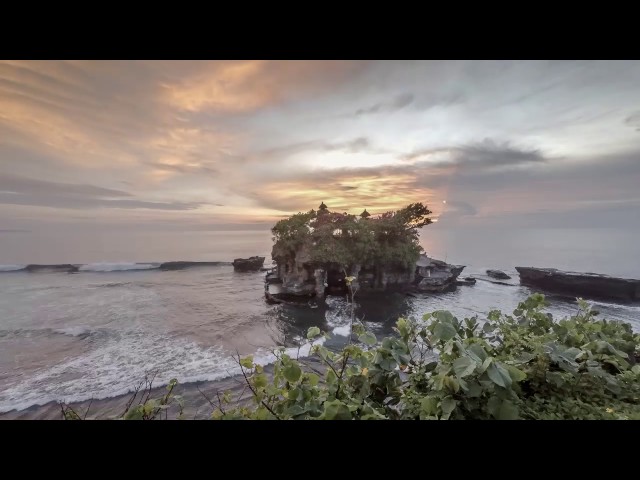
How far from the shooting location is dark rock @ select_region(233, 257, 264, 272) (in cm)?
298

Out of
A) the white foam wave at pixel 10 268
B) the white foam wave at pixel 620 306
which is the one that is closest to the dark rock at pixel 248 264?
the white foam wave at pixel 10 268

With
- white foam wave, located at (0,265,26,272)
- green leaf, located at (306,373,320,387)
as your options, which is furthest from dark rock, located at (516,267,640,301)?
white foam wave, located at (0,265,26,272)

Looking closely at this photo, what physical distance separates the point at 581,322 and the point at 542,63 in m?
1.60

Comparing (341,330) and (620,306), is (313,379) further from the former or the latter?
(620,306)

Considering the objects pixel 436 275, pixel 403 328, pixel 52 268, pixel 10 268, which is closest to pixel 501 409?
pixel 403 328

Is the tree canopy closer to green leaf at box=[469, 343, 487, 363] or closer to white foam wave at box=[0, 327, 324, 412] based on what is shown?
white foam wave at box=[0, 327, 324, 412]

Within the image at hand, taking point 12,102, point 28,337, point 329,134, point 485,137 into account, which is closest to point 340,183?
point 329,134

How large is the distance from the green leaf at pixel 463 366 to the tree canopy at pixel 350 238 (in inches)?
80.3

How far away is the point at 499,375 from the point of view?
81cm

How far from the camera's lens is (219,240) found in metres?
2.71

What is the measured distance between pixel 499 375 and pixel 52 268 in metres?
3.14

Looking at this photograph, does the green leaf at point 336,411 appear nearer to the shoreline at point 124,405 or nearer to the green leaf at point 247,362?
the green leaf at point 247,362

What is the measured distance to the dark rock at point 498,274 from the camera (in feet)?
8.84
